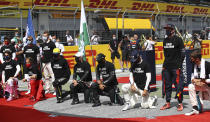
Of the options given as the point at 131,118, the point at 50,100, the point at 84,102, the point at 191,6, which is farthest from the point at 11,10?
the point at 191,6

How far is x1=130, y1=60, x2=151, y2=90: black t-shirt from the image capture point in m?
7.50

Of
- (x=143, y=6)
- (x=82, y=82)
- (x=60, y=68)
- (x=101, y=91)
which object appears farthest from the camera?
(x=143, y=6)

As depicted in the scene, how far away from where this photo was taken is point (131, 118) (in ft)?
21.7

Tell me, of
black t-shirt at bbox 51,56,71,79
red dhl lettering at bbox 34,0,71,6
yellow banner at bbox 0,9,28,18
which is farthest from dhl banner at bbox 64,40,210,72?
red dhl lettering at bbox 34,0,71,6

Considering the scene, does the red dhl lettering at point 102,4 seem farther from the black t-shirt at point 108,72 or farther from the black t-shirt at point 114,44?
the black t-shirt at point 108,72

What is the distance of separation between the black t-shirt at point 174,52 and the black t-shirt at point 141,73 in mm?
459

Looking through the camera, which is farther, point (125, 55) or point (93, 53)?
point (93, 53)

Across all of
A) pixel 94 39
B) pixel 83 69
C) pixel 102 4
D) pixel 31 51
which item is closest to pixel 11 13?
pixel 94 39

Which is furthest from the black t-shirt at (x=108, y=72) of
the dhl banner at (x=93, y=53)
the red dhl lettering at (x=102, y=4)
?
the red dhl lettering at (x=102, y=4)

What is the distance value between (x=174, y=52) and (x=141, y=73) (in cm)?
89

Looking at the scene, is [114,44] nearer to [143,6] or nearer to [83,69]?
[83,69]

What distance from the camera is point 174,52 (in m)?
7.42

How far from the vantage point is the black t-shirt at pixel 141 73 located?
7.50 m

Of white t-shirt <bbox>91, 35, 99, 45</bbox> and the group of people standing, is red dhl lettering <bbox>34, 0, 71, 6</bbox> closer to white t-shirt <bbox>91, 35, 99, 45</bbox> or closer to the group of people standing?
white t-shirt <bbox>91, 35, 99, 45</bbox>
